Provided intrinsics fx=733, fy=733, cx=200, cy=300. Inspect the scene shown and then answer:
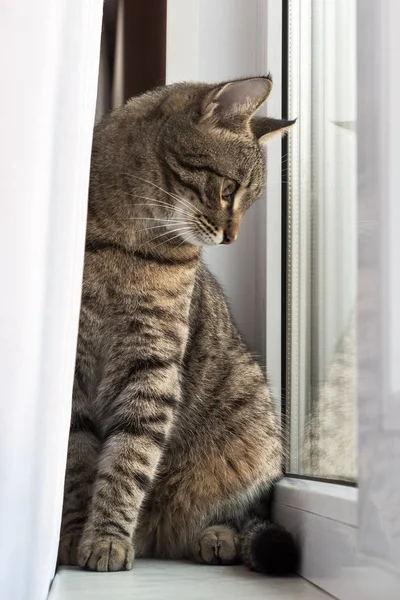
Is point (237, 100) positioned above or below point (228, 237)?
above

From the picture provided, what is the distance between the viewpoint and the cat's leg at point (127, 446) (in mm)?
1272

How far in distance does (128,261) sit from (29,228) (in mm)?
689

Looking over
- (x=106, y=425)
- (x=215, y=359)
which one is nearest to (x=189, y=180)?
(x=215, y=359)

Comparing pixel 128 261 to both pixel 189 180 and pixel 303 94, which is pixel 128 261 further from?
pixel 303 94

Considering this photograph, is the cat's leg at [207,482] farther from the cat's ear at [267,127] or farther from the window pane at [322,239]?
the cat's ear at [267,127]

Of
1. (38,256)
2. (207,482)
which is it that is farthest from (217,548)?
(38,256)

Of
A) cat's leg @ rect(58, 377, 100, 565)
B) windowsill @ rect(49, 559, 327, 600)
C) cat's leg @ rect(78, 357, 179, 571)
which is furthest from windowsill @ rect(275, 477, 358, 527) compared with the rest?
cat's leg @ rect(58, 377, 100, 565)

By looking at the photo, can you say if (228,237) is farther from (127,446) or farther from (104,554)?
(104,554)

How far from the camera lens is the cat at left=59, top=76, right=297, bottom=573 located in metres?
1.37

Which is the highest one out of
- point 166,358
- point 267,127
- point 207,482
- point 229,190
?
point 267,127

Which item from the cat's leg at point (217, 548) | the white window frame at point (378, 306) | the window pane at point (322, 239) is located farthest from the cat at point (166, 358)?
the white window frame at point (378, 306)

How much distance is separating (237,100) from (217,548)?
0.87 m

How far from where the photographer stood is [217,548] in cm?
138

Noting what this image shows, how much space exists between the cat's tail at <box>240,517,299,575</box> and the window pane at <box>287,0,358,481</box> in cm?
13
